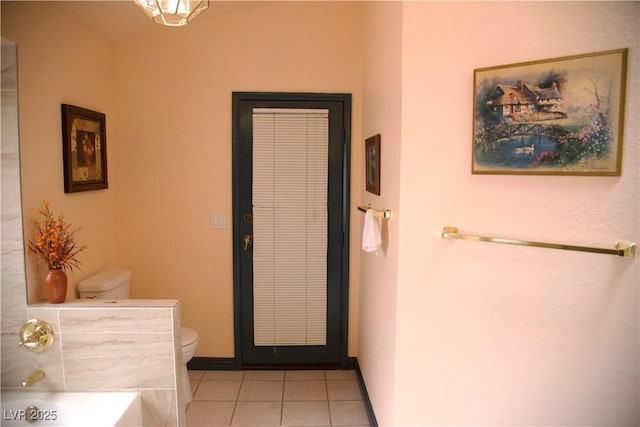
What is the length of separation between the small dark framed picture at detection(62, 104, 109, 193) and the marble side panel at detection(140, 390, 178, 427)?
3.78 ft

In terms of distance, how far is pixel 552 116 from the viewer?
150 cm

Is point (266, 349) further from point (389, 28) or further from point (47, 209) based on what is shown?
point (389, 28)

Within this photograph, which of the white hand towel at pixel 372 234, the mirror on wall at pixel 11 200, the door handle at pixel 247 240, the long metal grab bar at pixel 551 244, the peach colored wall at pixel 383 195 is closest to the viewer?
the long metal grab bar at pixel 551 244

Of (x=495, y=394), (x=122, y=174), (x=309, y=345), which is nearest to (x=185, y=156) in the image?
(x=122, y=174)

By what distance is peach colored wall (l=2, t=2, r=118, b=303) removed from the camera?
5.88 ft

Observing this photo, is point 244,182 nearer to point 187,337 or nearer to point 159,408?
point 187,337

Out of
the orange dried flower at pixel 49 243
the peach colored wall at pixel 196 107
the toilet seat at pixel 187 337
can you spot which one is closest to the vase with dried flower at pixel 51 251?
the orange dried flower at pixel 49 243

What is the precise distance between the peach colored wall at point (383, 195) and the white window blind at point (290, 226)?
0.40m

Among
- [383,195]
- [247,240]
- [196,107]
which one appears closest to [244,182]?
[247,240]

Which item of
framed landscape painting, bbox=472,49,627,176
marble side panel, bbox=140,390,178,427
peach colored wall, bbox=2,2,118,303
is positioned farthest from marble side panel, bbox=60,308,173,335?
framed landscape painting, bbox=472,49,627,176

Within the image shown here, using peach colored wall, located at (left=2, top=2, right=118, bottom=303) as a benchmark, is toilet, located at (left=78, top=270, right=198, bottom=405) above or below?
below

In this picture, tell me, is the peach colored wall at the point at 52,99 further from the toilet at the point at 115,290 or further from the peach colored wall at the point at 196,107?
the peach colored wall at the point at 196,107

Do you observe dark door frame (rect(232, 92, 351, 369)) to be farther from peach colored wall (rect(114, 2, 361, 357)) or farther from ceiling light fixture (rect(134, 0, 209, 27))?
ceiling light fixture (rect(134, 0, 209, 27))

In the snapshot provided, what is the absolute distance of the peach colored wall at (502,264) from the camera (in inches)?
58.9
